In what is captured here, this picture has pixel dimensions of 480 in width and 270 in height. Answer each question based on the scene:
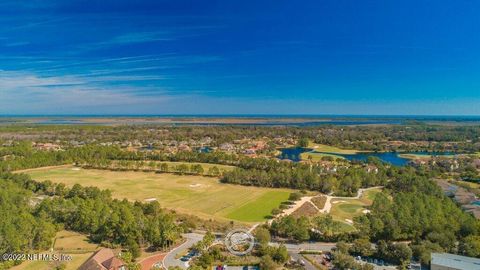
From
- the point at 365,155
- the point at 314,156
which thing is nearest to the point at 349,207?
the point at 314,156

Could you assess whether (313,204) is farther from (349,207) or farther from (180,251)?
(180,251)

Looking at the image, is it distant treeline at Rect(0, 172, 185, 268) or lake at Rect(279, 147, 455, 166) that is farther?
lake at Rect(279, 147, 455, 166)

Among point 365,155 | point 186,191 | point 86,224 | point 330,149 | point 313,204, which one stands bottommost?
point 186,191

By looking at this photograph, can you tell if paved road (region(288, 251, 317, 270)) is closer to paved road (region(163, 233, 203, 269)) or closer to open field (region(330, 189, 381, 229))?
paved road (region(163, 233, 203, 269))

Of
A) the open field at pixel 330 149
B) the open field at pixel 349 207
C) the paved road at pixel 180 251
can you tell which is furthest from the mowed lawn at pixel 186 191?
the open field at pixel 330 149

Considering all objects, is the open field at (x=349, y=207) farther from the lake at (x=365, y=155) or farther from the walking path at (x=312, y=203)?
the lake at (x=365, y=155)

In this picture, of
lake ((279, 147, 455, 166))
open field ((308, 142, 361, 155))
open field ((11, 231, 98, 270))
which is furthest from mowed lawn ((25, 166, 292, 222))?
open field ((308, 142, 361, 155))
